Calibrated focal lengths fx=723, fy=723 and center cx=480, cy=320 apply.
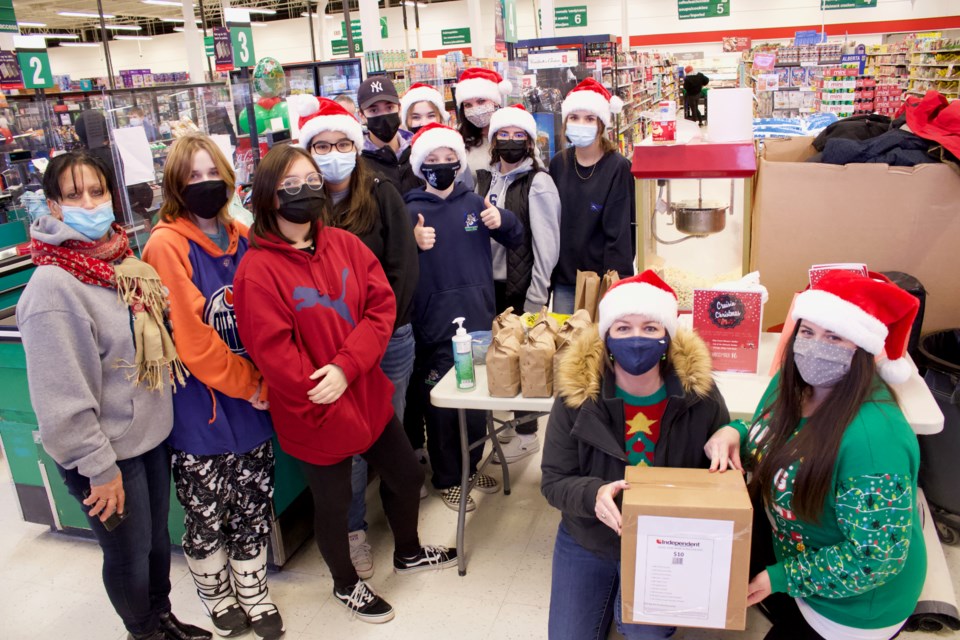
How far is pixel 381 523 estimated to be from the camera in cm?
331

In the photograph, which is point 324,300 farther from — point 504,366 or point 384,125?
point 384,125

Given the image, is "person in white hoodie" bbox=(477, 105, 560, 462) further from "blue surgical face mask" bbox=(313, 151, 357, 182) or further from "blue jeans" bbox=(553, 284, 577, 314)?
"blue surgical face mask" bbox=(313, 151, 357, 182)

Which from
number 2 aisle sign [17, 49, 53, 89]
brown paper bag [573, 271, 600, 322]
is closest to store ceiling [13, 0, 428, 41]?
number 2 aisle sign [17, 49, 53, 89]

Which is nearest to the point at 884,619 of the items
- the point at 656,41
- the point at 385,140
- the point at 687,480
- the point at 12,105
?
the point at 687,480

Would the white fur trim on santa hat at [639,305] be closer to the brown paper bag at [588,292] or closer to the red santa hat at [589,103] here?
the brown paper bag at [588,292]

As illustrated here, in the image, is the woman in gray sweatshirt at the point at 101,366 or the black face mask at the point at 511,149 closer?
the woman in gray sweatshirt at the point at 101,366

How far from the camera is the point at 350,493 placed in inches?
102

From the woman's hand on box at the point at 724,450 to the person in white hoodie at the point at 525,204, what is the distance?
4.86 ft

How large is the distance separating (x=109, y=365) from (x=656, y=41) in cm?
2469

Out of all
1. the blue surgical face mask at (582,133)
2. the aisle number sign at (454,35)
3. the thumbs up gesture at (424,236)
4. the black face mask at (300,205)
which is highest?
the aisle number sign at (454,35)

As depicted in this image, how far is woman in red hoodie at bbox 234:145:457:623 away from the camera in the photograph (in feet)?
7.30

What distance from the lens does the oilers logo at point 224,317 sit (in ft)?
7.54

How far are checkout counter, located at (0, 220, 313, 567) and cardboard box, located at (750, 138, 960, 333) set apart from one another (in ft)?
7.46

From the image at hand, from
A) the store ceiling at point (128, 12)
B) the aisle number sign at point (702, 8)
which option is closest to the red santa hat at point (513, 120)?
the store ceiling at point (128, 12)
